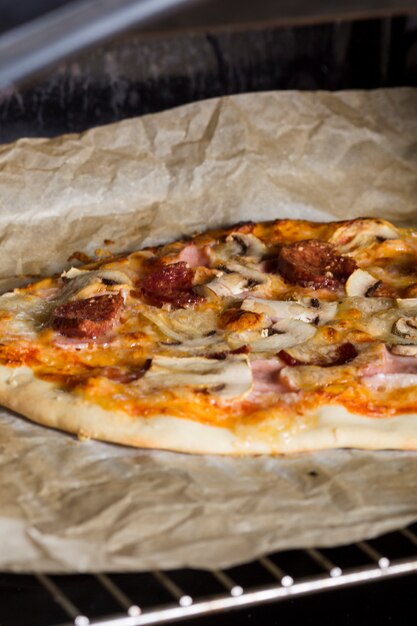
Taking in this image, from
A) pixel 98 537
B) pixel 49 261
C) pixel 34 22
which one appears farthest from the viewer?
pixel 49 261

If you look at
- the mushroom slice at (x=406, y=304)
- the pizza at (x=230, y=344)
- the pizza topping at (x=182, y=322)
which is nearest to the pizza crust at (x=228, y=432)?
the pizza at (x=230, y=344)

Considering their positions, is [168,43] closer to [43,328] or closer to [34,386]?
[43,328]

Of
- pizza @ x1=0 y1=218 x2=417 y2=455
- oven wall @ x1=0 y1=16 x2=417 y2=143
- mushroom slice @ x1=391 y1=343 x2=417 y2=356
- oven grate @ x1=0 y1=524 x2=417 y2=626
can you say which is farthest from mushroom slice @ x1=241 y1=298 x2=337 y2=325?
oven wall @ x1=0 y1=16 x2=417 y2=143

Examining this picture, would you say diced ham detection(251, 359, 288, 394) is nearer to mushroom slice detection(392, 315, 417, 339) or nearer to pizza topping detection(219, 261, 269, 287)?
mushroom slice detection(392, 315, 417, 339)

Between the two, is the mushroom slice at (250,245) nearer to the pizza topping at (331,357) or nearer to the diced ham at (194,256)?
the diced ham at (194,256)

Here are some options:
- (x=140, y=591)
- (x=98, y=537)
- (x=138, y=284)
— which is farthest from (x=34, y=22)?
(x=138, y=284)

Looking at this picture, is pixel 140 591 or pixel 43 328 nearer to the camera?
pixel 140 591
